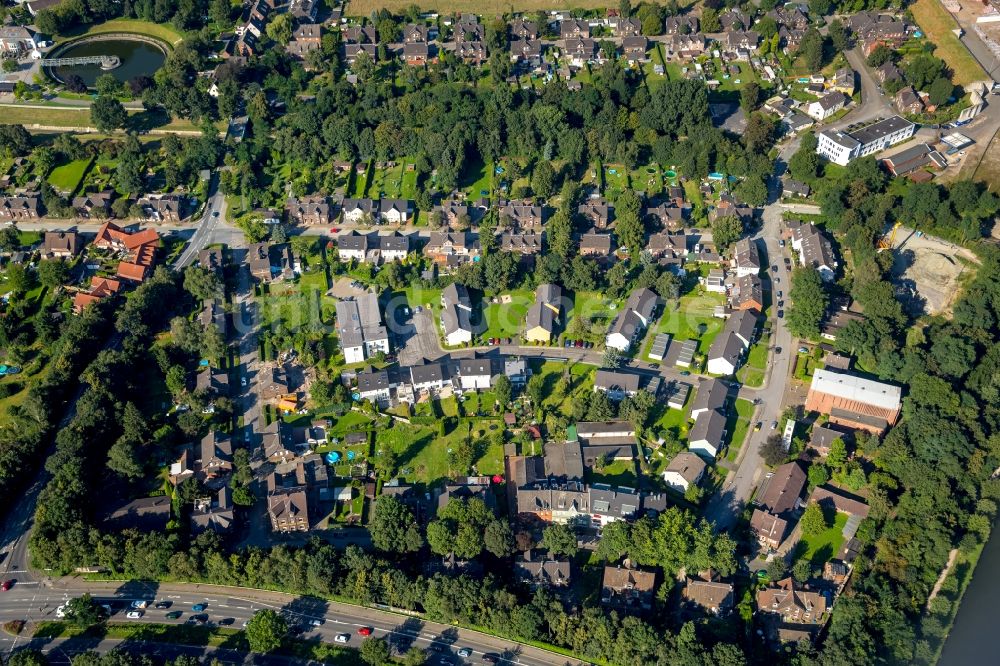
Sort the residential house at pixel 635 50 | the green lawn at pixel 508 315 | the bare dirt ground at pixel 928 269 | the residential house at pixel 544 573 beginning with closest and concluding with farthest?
1. the residential house at pixel 544 573
2. the green lawn at pixel 508 315
3. the bare dirt ground at pixel 928 269
4. the residential house at pixel 635 50

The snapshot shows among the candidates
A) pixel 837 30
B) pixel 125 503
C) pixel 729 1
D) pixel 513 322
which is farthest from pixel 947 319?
pixel 125 503

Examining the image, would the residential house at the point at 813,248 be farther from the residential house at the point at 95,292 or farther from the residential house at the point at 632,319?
the residential house at the point at 95,292

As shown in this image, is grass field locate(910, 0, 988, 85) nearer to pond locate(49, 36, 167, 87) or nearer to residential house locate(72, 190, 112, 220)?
residential house locate(72, 190, 112, 220)

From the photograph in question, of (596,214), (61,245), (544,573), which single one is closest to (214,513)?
(544,573)

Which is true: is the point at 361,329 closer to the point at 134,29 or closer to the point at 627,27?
the point at 627,27

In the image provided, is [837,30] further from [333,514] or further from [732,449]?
[333,514]

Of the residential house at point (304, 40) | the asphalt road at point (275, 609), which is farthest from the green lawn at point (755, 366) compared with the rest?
the residential house at point (304, 40)
